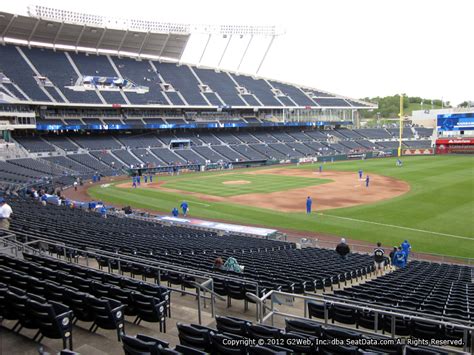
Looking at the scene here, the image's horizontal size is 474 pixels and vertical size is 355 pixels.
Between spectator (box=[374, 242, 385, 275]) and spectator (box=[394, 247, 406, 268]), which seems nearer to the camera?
spectator (box=[374, 242, 385, 275])

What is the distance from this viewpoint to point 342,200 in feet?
122

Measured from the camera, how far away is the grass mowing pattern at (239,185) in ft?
147

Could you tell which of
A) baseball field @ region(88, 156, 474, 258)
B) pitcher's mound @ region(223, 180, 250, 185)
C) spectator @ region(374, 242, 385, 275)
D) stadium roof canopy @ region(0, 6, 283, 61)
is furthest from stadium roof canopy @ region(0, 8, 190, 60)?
spectator @ region(374, 242, 385, 275)

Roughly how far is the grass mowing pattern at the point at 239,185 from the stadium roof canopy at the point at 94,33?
34207mm

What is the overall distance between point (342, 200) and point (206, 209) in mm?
12539

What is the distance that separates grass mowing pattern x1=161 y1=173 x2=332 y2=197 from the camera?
44906mm

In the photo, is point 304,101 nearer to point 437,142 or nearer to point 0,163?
point 437,142

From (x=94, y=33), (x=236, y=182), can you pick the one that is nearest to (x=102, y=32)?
(x=94, y=33)

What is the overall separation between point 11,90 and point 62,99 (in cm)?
745

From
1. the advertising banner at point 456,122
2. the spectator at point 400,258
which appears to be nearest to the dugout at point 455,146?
the advertising banner at point 456,122

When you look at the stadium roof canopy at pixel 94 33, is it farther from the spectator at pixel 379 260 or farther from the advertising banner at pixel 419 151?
the spectator at pixel 379 260

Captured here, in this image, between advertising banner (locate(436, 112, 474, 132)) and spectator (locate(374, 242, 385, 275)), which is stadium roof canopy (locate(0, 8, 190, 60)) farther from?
spectator (locate(374, 242, 385, 275))

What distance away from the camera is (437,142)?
81188 mm

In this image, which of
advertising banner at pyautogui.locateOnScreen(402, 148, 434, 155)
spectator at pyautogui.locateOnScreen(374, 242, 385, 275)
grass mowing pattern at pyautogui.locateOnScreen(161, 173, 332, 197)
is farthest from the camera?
advertising banner at pyautogui.locateOnScreen(402, 148, 434, 155)
